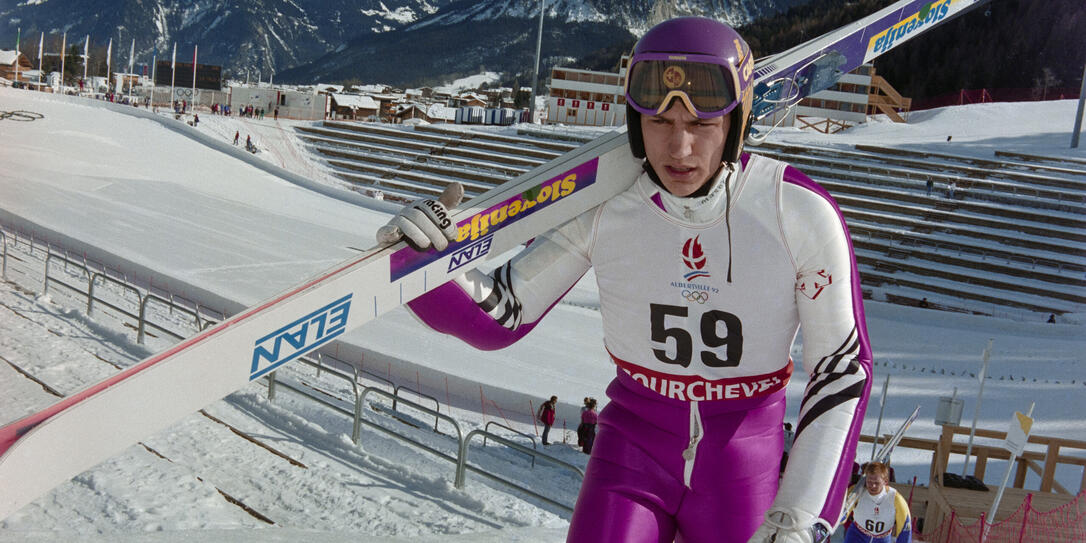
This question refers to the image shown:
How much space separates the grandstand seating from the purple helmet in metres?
18.7

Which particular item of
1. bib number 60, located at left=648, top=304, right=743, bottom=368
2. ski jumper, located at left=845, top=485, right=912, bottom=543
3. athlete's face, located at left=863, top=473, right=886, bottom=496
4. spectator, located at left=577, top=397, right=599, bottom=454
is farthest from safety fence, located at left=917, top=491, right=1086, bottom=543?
bib number 60, located at left=648, top=304, right=743, bottom=368

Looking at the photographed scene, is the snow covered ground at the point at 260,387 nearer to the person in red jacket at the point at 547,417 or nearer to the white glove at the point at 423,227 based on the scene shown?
the person in red jacket at the point at 547,417

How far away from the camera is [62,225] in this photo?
70.9ft

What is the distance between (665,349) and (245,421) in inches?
205

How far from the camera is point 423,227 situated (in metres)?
2.42

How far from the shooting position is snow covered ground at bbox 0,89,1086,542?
4.93 metres

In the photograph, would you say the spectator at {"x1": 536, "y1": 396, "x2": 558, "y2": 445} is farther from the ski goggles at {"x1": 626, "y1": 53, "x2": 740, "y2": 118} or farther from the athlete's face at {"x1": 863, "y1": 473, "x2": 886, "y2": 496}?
the ski goggles at {"x1": 626, "y1": 53, "x2": 740, "y2": 118}

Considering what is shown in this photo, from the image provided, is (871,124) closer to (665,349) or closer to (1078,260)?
(1078,260)

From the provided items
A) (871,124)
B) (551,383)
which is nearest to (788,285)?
(551,383)

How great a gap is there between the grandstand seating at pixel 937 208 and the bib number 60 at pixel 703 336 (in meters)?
18.7

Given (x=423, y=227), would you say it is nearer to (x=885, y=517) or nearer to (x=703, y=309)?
(x=703, y=309)

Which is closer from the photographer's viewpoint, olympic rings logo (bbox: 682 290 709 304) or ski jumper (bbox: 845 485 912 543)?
olympic rings logo (bbox: 682 290 709 304)

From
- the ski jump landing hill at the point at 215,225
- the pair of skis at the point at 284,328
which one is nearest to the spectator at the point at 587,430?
the ski jump landing hill at the point at 215,225

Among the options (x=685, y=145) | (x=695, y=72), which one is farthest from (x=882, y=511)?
(x=695, y=72)
